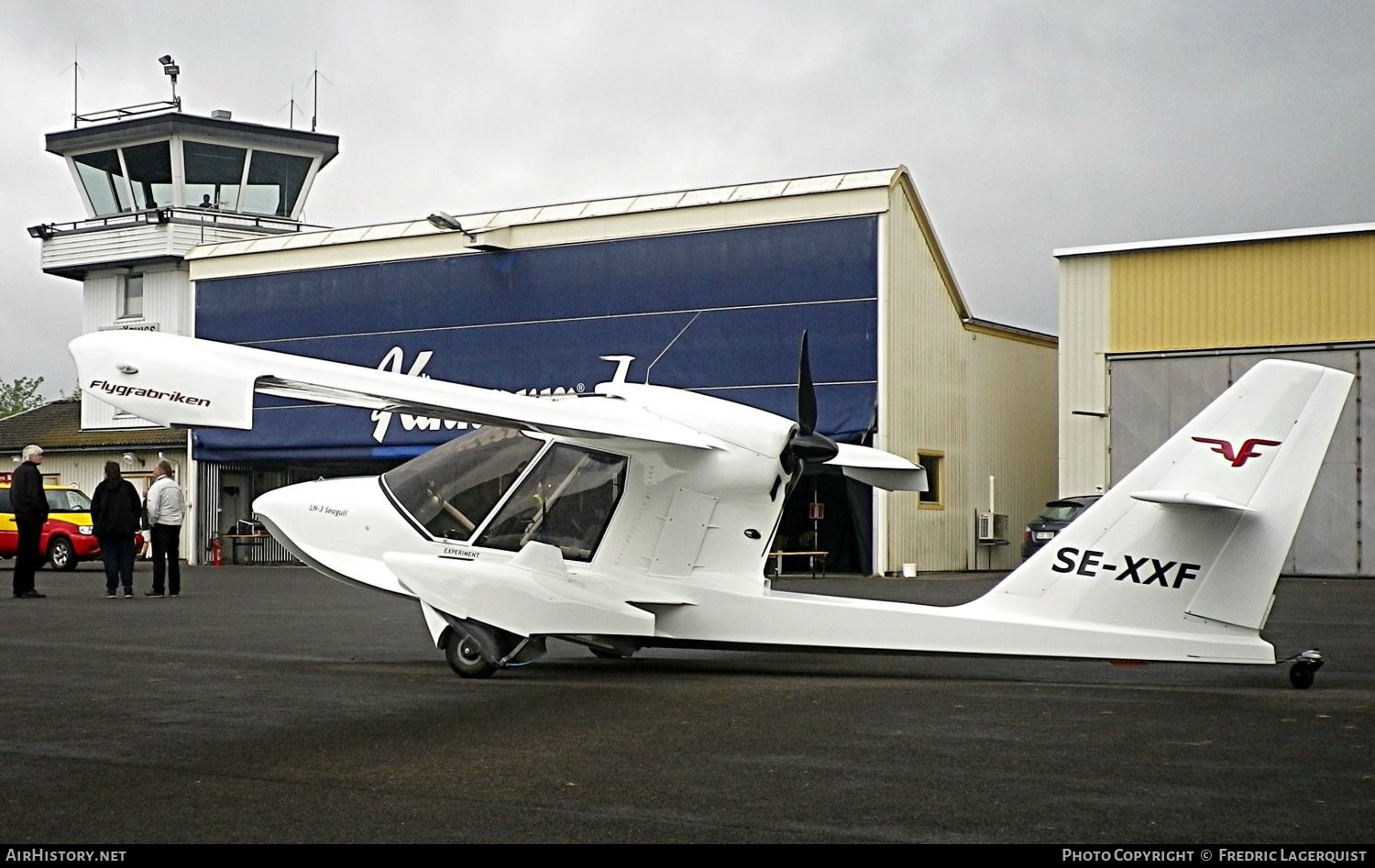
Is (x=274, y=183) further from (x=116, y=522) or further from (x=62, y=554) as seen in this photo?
(x=116, y=522)

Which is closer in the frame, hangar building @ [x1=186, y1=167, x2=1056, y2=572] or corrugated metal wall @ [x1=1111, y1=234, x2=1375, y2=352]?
corrugated metal wall @ [x1=1111, y1=234, x2=1375, y2=352]

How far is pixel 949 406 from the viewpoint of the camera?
104 ft

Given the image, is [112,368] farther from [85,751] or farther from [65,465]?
[65,465]

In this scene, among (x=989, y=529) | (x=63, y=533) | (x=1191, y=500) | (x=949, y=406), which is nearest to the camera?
(x=1191, y=500)

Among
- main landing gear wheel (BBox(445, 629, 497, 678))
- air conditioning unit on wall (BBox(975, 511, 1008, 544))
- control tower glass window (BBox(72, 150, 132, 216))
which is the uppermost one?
control tower glass window (BBox(72, 150, 132, 216))

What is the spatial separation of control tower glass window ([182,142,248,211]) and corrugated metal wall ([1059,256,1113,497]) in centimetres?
2553

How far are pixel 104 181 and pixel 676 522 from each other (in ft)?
127

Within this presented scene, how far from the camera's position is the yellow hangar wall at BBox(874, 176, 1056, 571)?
29.4 metres

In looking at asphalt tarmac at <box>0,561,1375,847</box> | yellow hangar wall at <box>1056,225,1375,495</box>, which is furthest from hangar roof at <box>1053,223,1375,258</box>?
asphalt tarmac at <box>0,561,1375,847</box>

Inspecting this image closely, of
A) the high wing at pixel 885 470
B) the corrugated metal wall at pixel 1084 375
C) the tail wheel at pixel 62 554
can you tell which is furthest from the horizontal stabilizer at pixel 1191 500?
the tail wheel at pixel 62 554

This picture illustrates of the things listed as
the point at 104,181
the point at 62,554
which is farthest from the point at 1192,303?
the point at 104,181

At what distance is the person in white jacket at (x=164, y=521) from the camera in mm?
20078

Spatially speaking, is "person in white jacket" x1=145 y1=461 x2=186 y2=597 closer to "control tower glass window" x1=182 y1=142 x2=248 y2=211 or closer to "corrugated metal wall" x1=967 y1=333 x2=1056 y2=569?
"corrugated metal wall" x1=967 y1=333 x2=1056 y2=569

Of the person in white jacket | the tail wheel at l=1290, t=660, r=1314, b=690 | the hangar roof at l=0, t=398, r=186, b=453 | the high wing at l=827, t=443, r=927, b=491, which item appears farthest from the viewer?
the hangar roof at l=0, t=398, r=186, b=453
